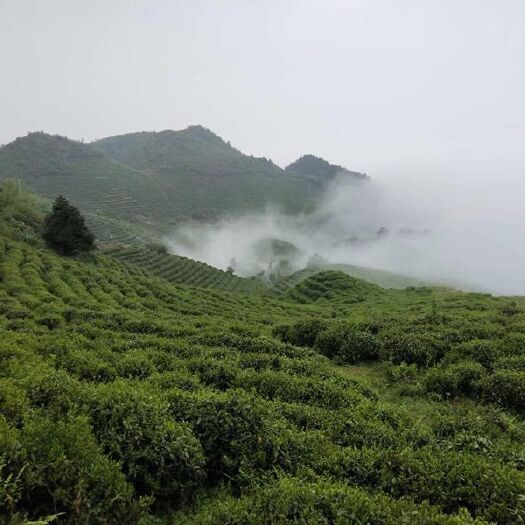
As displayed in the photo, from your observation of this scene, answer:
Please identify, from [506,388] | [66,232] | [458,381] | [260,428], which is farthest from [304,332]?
[66,232]

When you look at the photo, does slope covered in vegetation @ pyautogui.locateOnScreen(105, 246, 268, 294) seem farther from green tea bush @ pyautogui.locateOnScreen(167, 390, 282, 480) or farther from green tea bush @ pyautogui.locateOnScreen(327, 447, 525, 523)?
green tea bush @ pyautogui.locateOnScreen(327, 447, 525, 523)

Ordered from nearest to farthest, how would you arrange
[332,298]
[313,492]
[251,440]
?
[313,492], [251,440], [332,298]

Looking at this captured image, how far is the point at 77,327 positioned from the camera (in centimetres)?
1778

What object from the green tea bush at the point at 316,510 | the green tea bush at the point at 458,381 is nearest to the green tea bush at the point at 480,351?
the green tea bush at the point at 458,381

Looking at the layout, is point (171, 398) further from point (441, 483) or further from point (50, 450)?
Answer: point (441, 483)

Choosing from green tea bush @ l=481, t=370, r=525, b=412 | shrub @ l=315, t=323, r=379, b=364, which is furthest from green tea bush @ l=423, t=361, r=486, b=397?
shrub @ l=315, t=323, r=379, b=364

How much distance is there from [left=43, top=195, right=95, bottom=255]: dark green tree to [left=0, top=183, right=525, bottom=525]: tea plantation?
40.5m

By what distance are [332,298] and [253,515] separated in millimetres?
49880

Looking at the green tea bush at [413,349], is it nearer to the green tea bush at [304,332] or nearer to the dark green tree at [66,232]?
the green tea bush at [304,332]

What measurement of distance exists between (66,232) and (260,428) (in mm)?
53232

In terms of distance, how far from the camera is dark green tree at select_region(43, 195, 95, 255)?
55281mm

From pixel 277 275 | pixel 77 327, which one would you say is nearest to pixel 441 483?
pixel 77 327

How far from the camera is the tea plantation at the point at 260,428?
19.2ft

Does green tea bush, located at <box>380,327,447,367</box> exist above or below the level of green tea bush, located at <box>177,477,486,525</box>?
above
